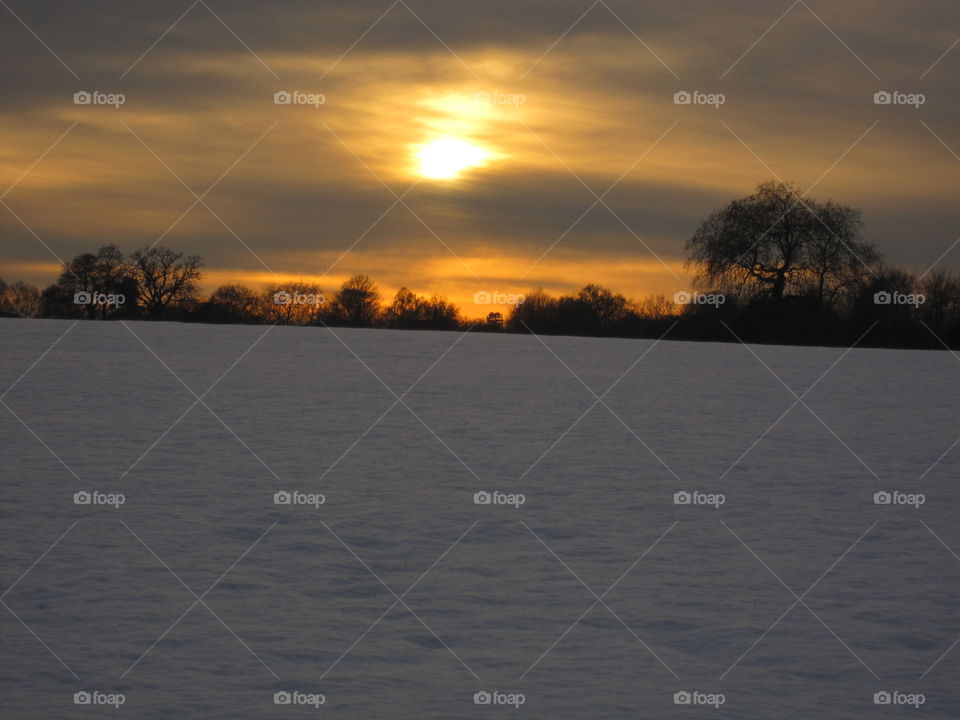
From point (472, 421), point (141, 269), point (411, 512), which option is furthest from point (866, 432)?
point (141, 269)

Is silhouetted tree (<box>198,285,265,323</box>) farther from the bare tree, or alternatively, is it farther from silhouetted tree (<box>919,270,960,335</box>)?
silhouetted tree (<box>919,270,960,335</box>)

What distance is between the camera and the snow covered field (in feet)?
20.2

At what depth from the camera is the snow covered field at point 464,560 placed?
6160mm

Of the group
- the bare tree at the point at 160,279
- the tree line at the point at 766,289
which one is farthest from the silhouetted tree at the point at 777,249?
the bare tree at the point at 160,279

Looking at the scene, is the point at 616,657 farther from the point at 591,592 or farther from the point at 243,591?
the point at 243,591

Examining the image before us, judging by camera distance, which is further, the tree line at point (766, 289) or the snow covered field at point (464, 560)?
the tree line at point (766, 289)

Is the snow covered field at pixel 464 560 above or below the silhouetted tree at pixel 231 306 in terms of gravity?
below

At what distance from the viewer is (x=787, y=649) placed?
6965 mm

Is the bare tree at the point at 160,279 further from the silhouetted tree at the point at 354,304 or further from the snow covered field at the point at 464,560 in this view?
the snow covered field at the point at 464,560

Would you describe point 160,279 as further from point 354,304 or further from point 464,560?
point 464,560

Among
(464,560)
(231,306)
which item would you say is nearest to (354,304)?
(231,306)

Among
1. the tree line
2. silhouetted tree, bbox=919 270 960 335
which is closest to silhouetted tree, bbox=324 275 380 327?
the tree line

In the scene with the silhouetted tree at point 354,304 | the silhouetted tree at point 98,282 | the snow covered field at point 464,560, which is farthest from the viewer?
the silhouetted tree at point 354,304

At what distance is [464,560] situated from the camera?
898 cm
